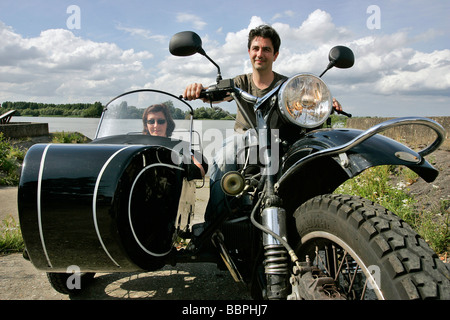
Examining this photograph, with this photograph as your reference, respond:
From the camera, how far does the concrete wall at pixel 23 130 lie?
10859 millimetres

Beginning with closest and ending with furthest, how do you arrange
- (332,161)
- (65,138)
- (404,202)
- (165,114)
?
(332,161) < (165,114) < (404,202) < (65,138)

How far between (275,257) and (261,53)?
2.10 metres

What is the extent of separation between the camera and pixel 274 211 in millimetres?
1653

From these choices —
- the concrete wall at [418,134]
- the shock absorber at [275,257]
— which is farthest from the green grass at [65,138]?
the shock absorber at [275,257]

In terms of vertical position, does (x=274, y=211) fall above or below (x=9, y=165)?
above

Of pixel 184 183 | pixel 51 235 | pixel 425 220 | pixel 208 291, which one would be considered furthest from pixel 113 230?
pixel 425 220

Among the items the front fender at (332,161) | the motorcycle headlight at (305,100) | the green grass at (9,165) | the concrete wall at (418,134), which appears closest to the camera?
the front fender at (332,161)

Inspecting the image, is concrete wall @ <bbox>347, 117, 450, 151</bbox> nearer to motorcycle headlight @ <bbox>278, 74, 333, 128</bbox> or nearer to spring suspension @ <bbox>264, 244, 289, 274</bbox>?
motorcycle headlight @ <bbox>278, 74, 333, 128</bbox>

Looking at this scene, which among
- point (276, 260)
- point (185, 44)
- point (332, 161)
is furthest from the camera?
point (185, 44)

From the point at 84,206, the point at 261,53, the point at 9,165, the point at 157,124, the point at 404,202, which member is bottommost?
the point at 404,202

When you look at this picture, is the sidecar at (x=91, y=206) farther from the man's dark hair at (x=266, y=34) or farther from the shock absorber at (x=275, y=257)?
the man's dark hair at (x=266, y=34)

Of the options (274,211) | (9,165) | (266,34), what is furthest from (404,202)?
(9,165)

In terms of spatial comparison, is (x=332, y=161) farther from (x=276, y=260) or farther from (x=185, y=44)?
(x=185, y=44)

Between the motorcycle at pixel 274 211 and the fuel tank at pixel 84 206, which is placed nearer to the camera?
the motorcycle at pixel 274 211
